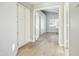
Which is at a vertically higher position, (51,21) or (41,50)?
(51,21)

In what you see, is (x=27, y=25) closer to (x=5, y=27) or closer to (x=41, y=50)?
(x=41, y=50)

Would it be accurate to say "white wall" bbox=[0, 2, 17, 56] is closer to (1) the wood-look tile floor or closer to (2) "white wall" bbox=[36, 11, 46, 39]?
(1) the wood-look tile floor

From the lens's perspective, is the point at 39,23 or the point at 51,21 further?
the point at 51,21

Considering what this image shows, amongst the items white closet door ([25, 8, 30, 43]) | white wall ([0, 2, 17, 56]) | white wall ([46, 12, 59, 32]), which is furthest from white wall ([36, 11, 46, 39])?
white wall ([0, 2, 17, 56])

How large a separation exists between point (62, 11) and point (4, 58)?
3.56 meters

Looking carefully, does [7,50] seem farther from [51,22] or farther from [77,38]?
[51,22]

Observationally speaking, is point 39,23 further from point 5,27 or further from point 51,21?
point 5,27

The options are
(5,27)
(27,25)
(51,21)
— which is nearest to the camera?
(5,27)

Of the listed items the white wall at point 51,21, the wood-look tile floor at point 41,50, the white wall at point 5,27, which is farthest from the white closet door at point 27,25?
the white wall at point 51,21

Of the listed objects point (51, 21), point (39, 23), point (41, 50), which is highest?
point (51, 21)

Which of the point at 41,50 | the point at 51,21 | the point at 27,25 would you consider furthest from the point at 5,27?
the point at 51,21

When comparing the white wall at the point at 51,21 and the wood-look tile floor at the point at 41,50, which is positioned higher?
the white wall at the point at 51,21

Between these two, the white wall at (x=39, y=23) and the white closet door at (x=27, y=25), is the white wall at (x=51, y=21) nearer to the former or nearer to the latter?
the white wall at (x=39, y=23)

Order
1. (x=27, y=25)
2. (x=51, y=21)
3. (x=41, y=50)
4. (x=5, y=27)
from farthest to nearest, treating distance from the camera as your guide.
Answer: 1. (x=51, y=21)
2. (x=27, y=25)
3. (x=41, y=50)
4. (x=5, y=27)
